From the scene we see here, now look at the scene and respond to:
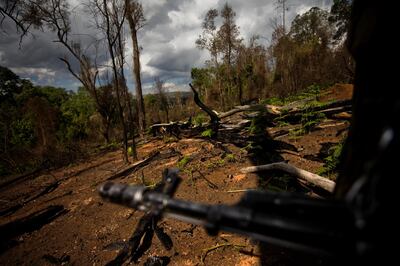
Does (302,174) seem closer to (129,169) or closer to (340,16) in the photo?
(129,169)

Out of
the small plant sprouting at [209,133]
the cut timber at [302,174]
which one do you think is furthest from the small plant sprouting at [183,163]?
the cut timber at [302,174]

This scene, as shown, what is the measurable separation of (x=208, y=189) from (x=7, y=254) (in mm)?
4156

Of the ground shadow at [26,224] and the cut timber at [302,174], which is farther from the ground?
the cut timber at [302,174]

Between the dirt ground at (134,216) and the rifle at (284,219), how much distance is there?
250 cm

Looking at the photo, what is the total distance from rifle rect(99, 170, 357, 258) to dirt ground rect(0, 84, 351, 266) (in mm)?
2505

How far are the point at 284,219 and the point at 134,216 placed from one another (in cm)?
441

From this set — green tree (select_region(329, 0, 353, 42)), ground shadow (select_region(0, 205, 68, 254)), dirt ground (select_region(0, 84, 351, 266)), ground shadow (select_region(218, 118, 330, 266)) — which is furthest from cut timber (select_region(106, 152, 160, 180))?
green tree (select_region(329, 0, 353, 42))

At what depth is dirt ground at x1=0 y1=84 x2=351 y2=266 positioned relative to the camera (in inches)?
136

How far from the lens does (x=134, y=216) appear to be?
182 inches

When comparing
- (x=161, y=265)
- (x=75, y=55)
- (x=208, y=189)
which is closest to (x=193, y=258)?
(x=161, y=265)

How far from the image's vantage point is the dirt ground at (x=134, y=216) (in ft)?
11.3

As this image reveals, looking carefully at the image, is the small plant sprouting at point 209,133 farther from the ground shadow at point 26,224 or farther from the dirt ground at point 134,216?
the ground shadow at point 26,224

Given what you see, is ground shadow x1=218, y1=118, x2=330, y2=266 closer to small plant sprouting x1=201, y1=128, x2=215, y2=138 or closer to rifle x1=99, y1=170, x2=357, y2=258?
small plant sprouting x1=201, y1=128, x2=215, y2=138

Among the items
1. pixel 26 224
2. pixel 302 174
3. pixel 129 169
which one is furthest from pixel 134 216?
pixel 302 174
